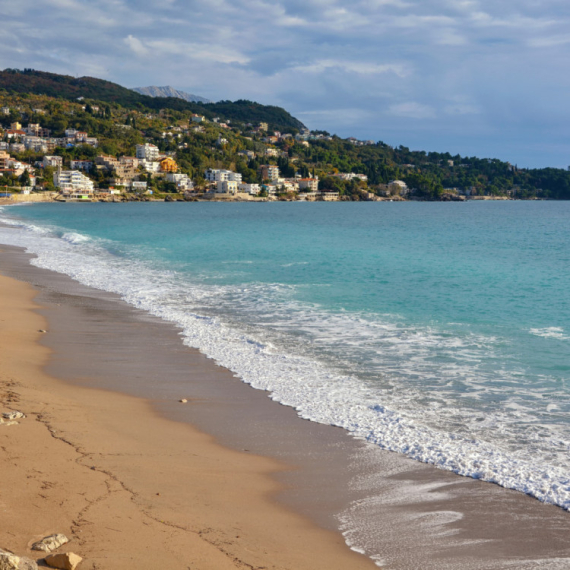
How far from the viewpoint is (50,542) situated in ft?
11.8

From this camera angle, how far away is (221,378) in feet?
26.5

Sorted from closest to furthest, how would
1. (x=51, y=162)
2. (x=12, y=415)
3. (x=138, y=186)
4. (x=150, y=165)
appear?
(x=12, y=415), (x=138, y=186), (x=51, y=162), (x=150, y=165)

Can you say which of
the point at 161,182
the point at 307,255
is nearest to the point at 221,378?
the point at 307,255

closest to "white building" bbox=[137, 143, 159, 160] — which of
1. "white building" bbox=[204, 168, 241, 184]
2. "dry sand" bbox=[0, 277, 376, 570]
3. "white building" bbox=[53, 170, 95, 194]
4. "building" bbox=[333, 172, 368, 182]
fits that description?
"white building" bbox=[204, 168, 241, 184]

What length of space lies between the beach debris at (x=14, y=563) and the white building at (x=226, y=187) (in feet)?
484

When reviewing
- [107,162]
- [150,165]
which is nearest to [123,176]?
[107,162]

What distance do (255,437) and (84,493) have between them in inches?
80.3

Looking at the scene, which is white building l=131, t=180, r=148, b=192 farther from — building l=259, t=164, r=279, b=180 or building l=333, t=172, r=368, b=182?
building l=333, t=172, r=368, b=182

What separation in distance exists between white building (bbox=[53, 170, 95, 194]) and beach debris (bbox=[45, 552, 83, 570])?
127 meters

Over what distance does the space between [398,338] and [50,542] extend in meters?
7.82

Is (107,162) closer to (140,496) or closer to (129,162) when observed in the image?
(129,162)

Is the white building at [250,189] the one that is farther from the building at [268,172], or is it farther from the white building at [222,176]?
the building at [268,172]

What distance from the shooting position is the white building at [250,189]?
6014 inches

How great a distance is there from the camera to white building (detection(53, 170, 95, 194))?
123 m
